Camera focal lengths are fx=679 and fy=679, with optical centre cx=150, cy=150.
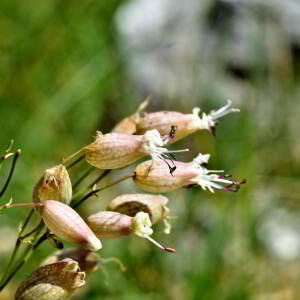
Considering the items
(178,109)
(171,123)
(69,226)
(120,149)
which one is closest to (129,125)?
(171,123)

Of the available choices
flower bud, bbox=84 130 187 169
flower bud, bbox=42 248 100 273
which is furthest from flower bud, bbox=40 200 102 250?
flower bud, bbox=42 248 100 273

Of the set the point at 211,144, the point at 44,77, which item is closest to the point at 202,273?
the point at 211,144

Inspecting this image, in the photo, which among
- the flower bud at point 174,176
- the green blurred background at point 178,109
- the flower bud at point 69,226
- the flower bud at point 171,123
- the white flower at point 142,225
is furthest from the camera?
the green blurred background at point 178,109

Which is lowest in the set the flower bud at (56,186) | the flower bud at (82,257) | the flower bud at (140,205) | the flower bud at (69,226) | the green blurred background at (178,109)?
the green blurred background at (178,109)

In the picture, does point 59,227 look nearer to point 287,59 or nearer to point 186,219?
point 186,219

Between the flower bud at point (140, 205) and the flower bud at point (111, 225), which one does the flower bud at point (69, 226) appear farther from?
the flower bud at point (140, 205)

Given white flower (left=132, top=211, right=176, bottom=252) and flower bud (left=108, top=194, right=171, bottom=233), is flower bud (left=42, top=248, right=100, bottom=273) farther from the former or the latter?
white flower (left=132, top=211, right=176, bottom=252)

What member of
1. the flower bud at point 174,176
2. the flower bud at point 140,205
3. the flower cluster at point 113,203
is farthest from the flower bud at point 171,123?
the flower bud at point 140,205

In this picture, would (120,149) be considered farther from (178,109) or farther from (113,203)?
(178,109)
